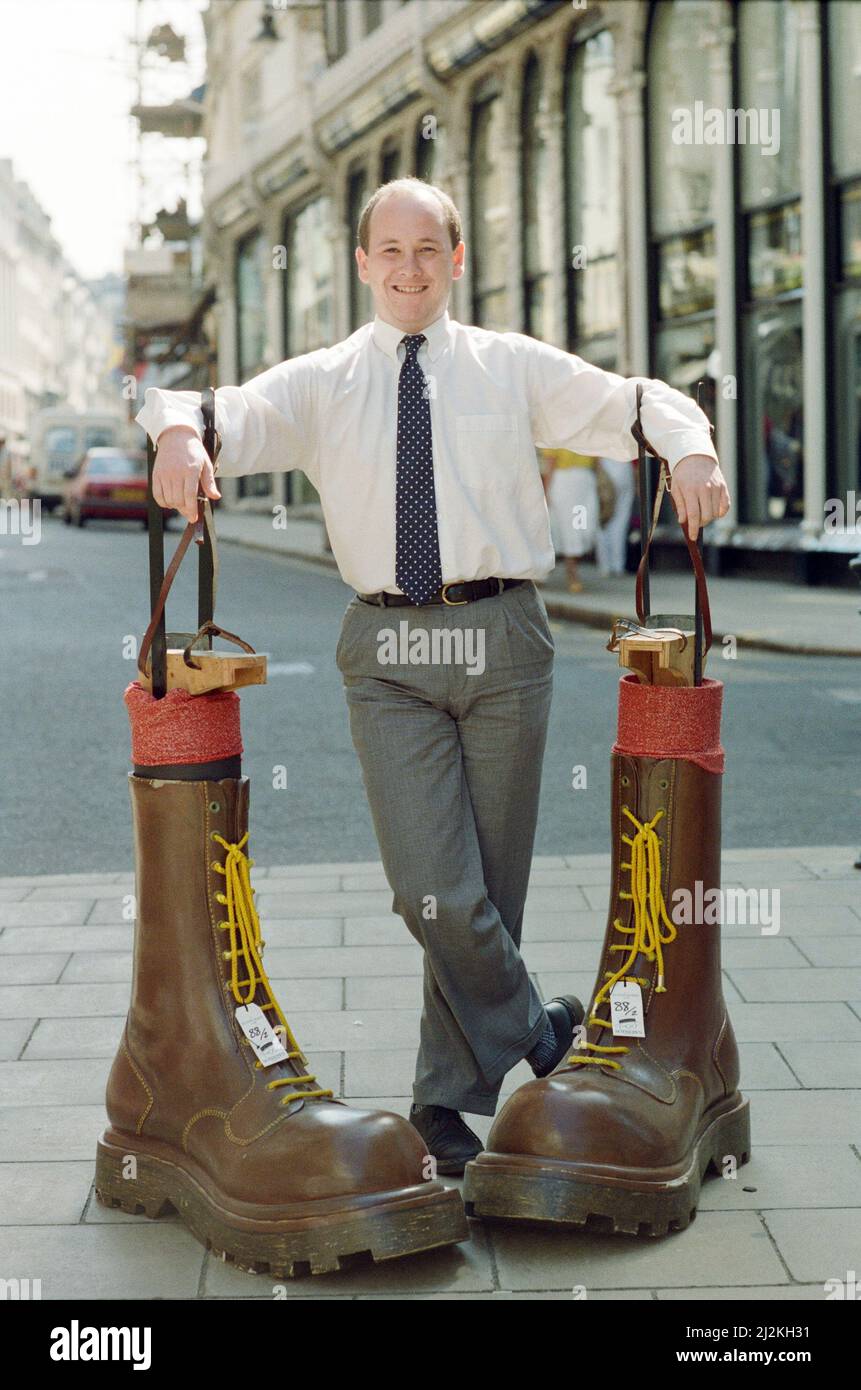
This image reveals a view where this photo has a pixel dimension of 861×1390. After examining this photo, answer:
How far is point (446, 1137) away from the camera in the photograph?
139 inches

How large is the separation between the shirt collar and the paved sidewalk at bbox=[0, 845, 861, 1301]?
150 centimetres

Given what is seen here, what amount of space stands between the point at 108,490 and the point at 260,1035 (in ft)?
104

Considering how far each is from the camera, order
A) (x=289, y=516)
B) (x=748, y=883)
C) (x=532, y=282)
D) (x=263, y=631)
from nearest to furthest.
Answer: (x=748, y=883) < (x=263, y=631) < (x=532, y=282) < (x=289, y=516)

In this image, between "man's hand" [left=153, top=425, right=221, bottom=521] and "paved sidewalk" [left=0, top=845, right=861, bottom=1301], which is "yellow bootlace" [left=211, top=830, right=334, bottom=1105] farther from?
"man's hand" [left=153, top=425, right=221, bottom=521]

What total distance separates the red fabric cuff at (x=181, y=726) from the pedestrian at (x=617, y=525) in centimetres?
1474

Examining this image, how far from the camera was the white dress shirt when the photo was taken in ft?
11.3

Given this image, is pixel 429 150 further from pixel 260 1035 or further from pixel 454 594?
pixel 260 1035

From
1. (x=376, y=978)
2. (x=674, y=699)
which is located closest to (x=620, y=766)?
(x=674, y=699)

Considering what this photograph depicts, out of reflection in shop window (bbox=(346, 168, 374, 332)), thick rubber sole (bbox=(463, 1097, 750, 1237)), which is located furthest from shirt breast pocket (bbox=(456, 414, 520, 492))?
reflection in shop window (bbox=(346, 168, 374, 332))

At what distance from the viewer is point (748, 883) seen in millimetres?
5906

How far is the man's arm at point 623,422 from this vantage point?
321 cm

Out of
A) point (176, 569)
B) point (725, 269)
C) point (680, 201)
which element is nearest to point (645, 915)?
point (176, 569)

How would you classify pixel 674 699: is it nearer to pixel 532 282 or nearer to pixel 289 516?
pixel 532 282
